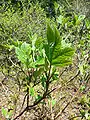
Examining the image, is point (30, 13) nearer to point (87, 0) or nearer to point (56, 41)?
point (87, 0)

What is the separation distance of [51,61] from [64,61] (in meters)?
0.03

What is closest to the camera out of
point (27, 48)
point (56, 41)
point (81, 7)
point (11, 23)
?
point (56, 41)

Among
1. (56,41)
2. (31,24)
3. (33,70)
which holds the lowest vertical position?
(31,24)

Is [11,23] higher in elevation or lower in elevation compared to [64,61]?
lower

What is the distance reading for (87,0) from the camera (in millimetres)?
14984

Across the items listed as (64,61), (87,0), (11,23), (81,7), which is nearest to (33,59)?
(64,61)

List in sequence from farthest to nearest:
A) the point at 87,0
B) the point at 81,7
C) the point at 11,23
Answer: the point at 87,0, the point at 81,7, the point at 11,23

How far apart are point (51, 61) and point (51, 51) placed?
0.10 feet

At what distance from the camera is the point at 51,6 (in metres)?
16.8

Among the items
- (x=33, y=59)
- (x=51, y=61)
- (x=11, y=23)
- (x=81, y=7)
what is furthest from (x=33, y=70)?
(x=81, y=7)

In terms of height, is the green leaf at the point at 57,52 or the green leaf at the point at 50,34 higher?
the green leaf at the point at 50,34

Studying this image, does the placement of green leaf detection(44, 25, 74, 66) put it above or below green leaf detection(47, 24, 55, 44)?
below

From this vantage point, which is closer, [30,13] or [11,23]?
[11,23]

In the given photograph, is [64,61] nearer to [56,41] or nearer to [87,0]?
[56,41]
